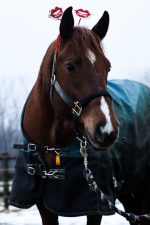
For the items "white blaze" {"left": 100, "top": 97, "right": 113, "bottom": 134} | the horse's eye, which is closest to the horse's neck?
the horse's eye

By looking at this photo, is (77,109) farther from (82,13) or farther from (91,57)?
(82,13)

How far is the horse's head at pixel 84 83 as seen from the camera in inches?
117

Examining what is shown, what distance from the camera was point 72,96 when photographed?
10.5 ft

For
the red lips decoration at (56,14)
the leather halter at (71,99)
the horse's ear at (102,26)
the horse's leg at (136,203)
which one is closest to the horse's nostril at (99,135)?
the leather halter at (71,99)

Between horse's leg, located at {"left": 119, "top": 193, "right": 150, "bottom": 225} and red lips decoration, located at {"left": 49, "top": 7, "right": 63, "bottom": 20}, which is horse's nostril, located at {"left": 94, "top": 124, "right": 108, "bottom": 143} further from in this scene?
horse's leg, located at {"left": 119, "top": 193, "right": 150, "bottom": 225}

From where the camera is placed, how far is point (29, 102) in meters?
3.87

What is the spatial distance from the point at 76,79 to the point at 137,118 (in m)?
1.33

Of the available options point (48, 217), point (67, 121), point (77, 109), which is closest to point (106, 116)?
point (77, 109)

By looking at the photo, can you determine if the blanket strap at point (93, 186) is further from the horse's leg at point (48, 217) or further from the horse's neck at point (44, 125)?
the horse's leg at point (48, 217)

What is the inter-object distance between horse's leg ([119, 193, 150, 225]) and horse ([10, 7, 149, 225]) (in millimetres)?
990

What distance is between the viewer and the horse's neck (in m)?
3.57

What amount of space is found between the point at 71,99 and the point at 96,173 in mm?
658

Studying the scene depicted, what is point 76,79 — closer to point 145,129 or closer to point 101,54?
point 101,54

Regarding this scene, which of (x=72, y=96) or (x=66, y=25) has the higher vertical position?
(x=66, y=25)
